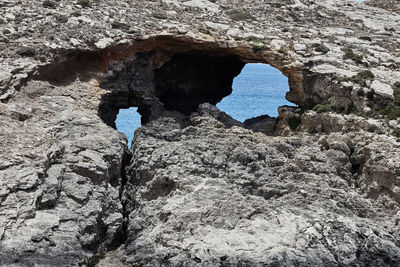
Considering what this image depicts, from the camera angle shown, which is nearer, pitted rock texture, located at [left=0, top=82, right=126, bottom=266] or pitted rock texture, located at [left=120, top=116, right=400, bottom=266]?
pitted rock texture, located at [left=0, top=82, right=126, bottom=266]

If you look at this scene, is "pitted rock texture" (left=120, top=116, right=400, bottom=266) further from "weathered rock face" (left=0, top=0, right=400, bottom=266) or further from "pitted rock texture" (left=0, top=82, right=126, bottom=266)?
"pitted rock texture" (left=0, top=82, right=126, bottom=266)

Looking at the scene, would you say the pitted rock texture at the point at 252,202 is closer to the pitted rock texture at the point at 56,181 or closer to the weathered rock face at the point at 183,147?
the weathered rock face at the point at 183,147

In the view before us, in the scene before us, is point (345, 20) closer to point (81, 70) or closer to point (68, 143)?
point (81, 70)

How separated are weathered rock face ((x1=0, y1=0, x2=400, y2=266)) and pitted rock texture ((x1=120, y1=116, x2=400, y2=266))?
2.1 inches

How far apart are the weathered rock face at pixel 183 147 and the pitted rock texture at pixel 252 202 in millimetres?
54

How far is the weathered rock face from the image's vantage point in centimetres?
1256

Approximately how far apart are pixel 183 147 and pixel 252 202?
3.61m

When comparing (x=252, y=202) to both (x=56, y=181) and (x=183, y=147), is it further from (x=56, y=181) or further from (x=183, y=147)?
(x=56, y=181)

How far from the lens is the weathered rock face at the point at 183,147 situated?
12.6 meters

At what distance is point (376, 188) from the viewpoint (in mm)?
15453

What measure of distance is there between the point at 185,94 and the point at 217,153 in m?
10.5

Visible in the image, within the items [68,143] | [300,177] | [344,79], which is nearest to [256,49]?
[344,79]

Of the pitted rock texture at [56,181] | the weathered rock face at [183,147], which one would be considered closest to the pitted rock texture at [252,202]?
the weathered rock face at [183,147]

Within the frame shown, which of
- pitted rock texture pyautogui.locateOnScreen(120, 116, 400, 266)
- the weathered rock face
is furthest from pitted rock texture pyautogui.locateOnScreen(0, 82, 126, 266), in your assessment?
pitted rock texture pyautogui.locateOnScreen(120, 116, 400, 266)
